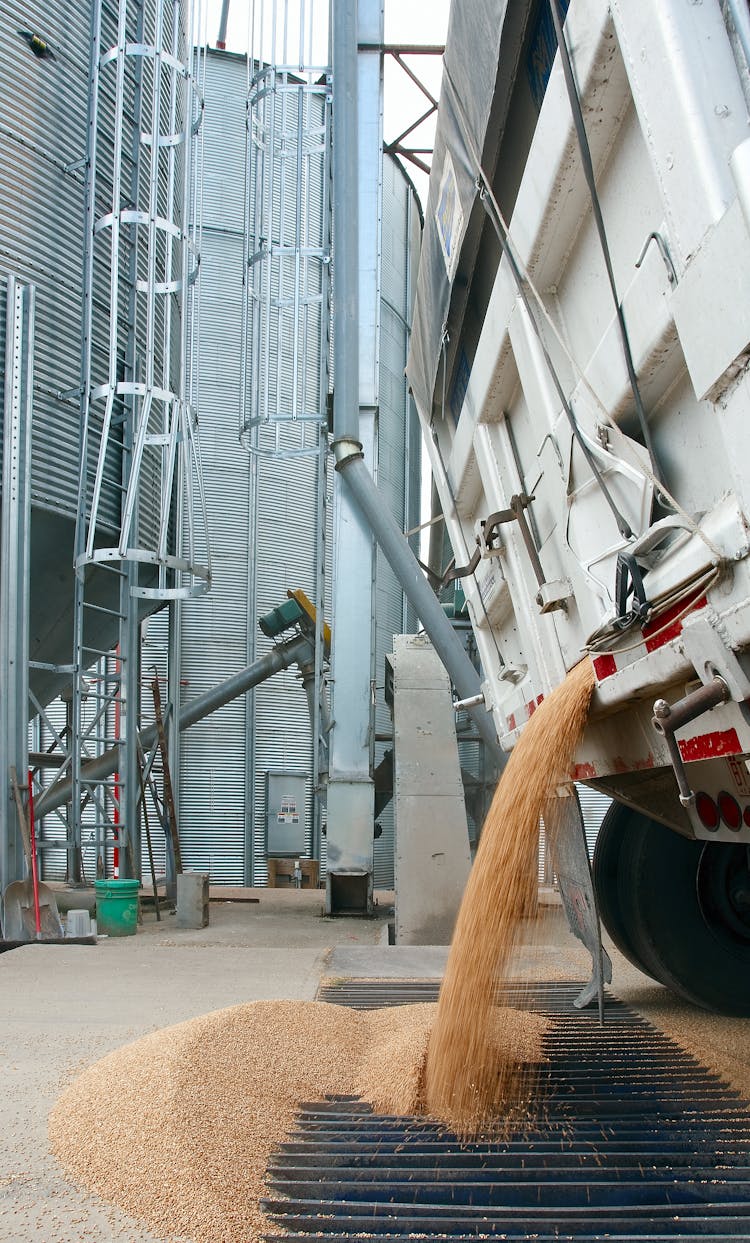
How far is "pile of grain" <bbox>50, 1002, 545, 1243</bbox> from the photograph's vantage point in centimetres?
222

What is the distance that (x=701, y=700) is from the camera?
74.6 inches

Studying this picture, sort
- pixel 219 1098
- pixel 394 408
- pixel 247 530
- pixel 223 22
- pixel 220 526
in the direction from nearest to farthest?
pixel 219 1098
pixel 220 526
pixel 247 530
pixel 394 408
pixel 223 22

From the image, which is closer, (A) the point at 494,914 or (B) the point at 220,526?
(A) the point at 494,914

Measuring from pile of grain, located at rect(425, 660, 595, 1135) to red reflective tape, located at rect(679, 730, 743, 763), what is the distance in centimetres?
36

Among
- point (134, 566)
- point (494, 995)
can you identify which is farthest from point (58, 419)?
point (494, 995)

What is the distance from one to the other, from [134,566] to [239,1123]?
280 inches

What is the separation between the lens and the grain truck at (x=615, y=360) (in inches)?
70.5

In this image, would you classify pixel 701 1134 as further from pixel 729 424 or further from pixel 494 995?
pixel 729 424

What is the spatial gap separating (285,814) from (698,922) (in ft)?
34.3

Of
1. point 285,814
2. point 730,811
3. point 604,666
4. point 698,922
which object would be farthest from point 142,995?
point 285,814

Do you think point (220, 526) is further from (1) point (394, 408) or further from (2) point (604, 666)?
(2) point (604, 666)

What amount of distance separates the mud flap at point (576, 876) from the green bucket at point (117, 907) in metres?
4.57

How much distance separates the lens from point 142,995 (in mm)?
5008

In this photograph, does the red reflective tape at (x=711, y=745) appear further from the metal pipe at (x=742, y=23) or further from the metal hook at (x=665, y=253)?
the metal pipe at (x=742, y=23)
